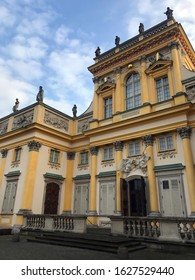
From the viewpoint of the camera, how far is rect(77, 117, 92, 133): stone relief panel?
19.8 metres

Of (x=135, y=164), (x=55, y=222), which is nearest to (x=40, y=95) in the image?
(x=135, y=164)

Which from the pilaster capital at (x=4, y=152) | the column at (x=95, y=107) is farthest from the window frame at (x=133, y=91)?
the pilaster capital at (x=4, y=152)

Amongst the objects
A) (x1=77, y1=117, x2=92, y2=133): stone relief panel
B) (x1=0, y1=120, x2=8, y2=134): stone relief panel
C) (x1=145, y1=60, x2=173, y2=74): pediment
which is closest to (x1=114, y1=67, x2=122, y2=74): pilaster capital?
(x1=145, y1=60, x2=173, y2=74): pediment

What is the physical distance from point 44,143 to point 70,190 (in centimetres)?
468

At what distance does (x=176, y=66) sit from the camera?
14.9m

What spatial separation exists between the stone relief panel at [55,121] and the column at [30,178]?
8.27ft

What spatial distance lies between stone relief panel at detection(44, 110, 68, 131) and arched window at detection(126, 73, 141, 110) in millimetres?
6328

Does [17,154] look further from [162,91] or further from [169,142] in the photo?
[162,91]

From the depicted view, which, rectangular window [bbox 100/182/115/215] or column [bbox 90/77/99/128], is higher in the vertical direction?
column [bbox 90/77/99/128]

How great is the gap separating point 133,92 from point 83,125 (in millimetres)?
5741

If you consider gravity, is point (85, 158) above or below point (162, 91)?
below

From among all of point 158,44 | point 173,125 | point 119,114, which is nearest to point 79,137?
point 119,114

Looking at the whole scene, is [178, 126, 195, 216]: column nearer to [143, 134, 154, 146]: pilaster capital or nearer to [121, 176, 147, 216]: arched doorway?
[143, 134, 154, 146]: pilaster capital

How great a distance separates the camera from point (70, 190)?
60.4 feet
